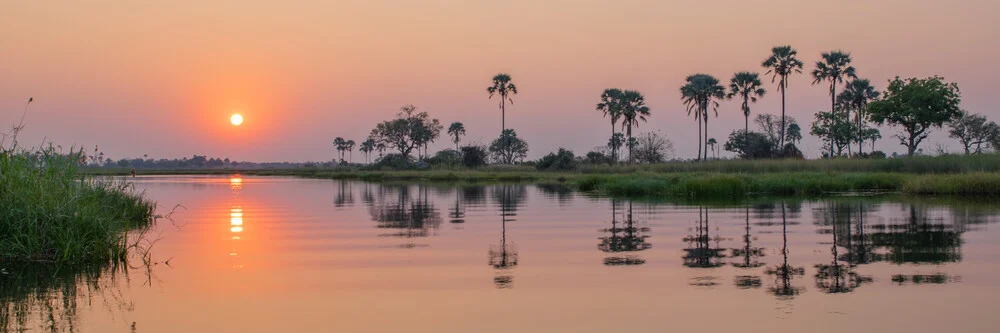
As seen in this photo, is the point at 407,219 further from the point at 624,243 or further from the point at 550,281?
the point at 550,281

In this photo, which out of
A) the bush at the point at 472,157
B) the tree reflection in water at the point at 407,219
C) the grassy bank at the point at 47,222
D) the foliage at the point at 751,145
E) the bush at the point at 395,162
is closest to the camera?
the grassy bank at the point at 47,222

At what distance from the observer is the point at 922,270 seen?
45.2ft

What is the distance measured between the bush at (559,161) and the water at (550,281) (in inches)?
3172

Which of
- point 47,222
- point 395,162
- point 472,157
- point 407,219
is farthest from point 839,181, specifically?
point 395,162

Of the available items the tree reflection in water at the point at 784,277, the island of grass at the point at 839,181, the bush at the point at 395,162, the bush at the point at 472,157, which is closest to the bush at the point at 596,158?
the bush at the point at 472,157

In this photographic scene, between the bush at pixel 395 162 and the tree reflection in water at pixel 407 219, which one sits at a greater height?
the bush at pixel 395 162

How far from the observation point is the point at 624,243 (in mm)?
18938

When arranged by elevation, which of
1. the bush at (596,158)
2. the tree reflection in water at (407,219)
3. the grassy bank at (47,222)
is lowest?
the tree reflection in water at (407,219)

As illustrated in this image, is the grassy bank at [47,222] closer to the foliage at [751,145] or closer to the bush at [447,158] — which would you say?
the foliage at [751,145]

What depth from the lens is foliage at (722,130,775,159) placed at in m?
97.9

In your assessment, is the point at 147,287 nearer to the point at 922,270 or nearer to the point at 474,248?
the point at 474,248

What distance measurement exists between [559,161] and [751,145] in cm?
2734

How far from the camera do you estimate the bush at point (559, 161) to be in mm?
105000

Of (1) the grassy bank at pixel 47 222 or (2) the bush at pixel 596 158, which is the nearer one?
(1) the grassy bank at pixel 47 222
